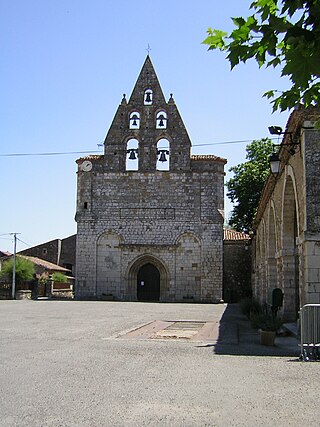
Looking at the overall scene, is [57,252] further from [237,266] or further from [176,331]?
[176,331]

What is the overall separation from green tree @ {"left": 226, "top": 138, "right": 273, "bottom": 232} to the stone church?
4755mm

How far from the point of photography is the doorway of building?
35750 millimetres

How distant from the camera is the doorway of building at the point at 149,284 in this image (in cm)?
3575

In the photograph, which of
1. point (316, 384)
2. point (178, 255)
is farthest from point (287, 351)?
point (178, 255)

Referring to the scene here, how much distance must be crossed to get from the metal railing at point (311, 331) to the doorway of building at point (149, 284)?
1052 inches

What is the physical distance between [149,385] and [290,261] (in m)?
9.79

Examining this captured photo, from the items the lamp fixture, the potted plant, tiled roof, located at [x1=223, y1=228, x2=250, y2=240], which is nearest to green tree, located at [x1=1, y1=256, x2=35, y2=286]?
tiled roof, located at [x1=223, y1=228, x2=250, y2=240]

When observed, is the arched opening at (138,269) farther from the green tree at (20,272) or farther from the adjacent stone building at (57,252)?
the adjacent stone building at (57,252)

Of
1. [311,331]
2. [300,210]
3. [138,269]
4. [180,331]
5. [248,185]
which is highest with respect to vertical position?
[248,185]

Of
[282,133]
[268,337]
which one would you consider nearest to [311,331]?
[268,337]

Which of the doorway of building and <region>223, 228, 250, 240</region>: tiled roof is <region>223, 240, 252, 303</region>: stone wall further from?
the doorway of building

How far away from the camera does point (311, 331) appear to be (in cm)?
921

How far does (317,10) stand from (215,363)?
21.2ft

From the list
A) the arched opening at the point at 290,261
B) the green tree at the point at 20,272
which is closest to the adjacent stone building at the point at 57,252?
the green tree at the point at 20,272
